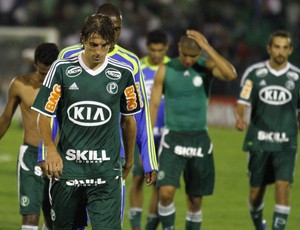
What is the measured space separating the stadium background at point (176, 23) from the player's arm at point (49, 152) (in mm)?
18186

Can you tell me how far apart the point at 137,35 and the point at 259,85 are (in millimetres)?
15038

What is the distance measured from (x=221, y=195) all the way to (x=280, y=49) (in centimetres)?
493

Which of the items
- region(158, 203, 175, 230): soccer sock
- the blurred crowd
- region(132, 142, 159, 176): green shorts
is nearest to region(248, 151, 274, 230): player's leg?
region(158, 203, 175, 230): soccer sock

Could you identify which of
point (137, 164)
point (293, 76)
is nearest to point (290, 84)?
point (293, 76)

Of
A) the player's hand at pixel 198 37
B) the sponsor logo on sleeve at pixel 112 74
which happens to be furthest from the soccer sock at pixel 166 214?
the sponsor logo on sleeve at pixel 112 74

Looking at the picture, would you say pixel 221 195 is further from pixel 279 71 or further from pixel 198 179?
pixel 198 179

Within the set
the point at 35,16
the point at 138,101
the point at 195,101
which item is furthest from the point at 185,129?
the point at 35,16

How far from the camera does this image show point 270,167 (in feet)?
41.5

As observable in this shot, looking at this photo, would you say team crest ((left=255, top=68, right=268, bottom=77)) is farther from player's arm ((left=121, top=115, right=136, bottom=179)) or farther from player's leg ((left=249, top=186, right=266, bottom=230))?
player's arm ((left=121, top=115, right=136, bottom=179))

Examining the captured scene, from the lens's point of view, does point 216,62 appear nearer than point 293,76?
Yes

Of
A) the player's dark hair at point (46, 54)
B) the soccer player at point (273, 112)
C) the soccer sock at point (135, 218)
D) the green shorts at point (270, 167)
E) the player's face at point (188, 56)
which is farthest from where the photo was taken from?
the soccer sock at point (135, 218)

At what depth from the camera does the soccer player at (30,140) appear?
10398mm

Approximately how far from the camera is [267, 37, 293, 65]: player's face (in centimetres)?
1240

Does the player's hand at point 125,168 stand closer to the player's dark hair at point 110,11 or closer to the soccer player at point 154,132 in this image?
the player's dark hair at point 110,11
